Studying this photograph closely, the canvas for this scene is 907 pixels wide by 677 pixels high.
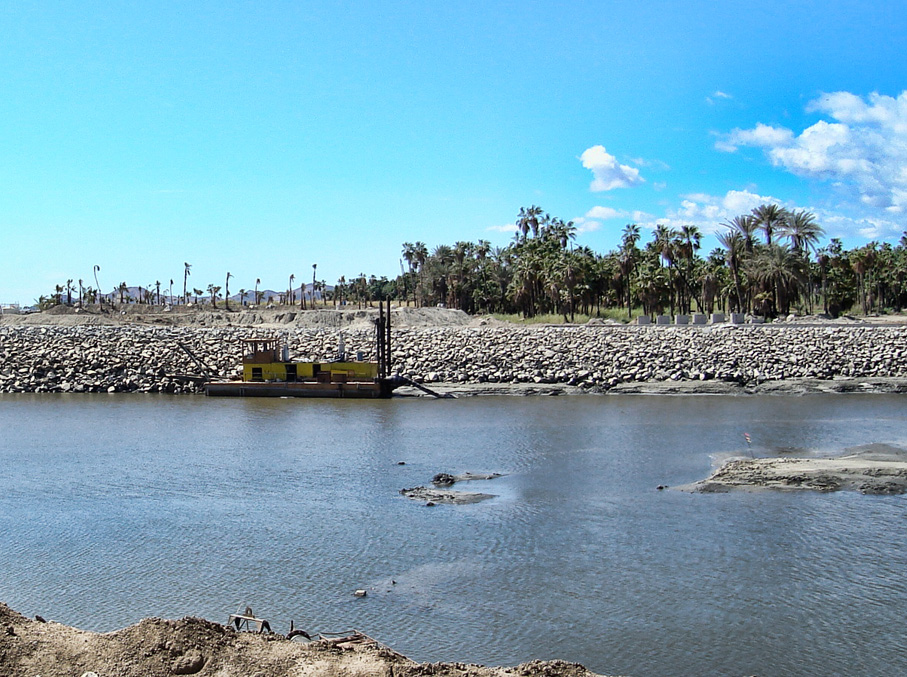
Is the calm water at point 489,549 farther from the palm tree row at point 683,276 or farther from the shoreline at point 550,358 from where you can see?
the palm tree row at point 683,276

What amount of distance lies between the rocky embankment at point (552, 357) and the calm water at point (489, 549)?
14.9 metres

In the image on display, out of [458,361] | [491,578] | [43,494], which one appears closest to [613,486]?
[491,578]

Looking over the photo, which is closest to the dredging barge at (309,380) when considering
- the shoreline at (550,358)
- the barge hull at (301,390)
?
the barge hull at (301,390)

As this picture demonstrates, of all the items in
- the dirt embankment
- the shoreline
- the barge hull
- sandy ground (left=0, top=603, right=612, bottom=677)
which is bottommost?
the barge hull

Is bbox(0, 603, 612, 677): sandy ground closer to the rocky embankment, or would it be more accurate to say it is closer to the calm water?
the calm water

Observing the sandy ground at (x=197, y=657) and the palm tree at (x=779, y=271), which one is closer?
the sandy ground at (x=197, y=657)

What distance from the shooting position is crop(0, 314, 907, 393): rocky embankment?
1663 inches

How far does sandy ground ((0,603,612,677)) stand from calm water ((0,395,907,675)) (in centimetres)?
269

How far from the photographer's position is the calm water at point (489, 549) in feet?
36.1

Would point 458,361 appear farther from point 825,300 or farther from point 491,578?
point 825,300

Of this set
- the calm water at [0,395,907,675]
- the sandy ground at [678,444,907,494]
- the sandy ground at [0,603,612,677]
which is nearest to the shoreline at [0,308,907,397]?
the calm water at [0,395,907,675]

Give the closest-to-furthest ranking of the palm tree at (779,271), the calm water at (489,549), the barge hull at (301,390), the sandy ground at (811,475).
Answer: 1. the calm water at (489,549)
2. the sandy ground at (811,475)
3. the barge hull at (301,390)
4. the palm tree at (779,271)

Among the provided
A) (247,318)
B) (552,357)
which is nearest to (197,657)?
(552,357)

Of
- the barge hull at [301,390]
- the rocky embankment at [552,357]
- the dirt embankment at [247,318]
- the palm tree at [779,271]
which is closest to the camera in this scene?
the barge hull at [301,390]
